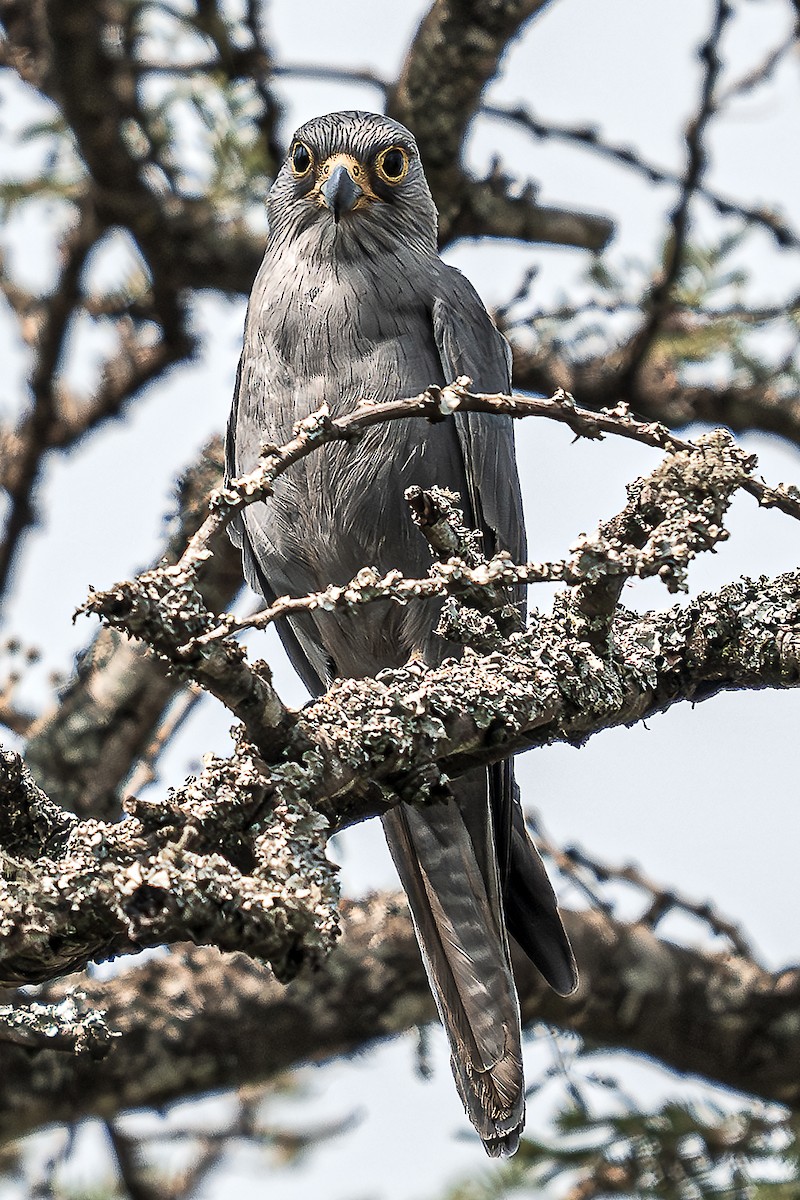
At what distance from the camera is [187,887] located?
1.52m

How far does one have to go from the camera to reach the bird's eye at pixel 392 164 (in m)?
4.02

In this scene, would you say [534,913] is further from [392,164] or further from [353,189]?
[392,164]

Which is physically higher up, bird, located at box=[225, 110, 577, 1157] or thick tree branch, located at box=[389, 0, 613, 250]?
thick tree branch, located at box=[389, 0, 613, 250]

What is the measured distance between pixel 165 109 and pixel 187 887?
401cm

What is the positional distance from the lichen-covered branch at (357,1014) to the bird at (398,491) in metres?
0.42

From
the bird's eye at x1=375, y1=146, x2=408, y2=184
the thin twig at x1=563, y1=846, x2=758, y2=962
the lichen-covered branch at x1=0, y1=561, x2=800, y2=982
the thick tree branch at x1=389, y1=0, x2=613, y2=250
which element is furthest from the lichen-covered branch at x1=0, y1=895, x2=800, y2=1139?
the thick tree branch at x1=389, y1=0, x2=613, y2=250

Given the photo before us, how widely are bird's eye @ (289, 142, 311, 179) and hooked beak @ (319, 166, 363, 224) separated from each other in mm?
229

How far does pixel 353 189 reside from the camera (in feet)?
12.5

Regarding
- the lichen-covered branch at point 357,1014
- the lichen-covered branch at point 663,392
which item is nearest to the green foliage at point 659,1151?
the lichen-covered branch at point 357,1014

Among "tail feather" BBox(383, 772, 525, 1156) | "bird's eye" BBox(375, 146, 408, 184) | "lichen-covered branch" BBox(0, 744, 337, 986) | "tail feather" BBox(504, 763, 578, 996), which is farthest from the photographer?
"bird's eye" BBox(375, 146, 408, 184)

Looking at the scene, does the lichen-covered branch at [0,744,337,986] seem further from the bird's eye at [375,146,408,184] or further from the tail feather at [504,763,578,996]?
the bird's eye at [375,146,408,184]

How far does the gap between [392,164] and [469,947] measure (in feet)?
7.54

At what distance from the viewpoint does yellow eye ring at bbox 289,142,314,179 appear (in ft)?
13.2

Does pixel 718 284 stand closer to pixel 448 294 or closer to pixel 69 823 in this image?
pixel 448 294
